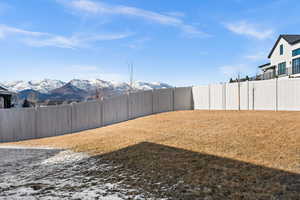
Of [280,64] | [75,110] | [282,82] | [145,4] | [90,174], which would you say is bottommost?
[90,174]

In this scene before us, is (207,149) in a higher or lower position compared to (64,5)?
lower

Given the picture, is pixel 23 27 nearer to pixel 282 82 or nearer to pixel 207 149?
pixel 207 149

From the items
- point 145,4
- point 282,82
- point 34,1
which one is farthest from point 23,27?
point 282,82

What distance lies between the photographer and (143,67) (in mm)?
26031

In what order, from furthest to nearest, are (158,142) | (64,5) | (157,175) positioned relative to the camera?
(64,5) → (158,142) → (157,175)

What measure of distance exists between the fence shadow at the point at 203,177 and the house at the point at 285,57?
790 inches

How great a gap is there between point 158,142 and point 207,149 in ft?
5.42

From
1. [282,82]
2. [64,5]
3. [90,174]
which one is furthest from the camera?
[282,82]

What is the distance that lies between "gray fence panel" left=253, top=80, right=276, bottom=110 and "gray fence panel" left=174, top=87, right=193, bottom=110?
3.93 meters

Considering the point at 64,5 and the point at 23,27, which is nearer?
the point at 64,5

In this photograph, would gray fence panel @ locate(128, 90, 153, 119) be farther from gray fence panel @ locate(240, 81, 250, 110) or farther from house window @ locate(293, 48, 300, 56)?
house window @ locate(293, 48, 300, 56)

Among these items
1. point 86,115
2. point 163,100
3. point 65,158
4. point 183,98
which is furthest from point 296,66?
point 65,158

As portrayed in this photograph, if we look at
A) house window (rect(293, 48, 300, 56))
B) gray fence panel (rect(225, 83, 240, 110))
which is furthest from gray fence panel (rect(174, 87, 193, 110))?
house window (rect(293, 48, 300, 56))

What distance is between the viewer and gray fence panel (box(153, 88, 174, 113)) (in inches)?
473
